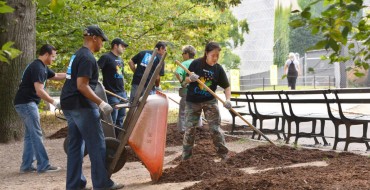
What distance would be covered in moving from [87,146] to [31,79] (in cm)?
242

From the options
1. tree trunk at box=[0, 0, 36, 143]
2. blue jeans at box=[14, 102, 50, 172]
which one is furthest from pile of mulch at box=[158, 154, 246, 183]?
tree trunk at box=[0, 0, 36, 143]

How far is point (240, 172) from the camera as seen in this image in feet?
25.7

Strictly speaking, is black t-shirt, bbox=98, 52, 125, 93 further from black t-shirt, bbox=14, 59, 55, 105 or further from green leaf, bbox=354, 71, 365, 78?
green leaf, bbox=354, 71, 365, 78

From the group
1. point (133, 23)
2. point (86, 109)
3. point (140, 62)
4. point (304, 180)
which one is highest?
point (133, 23)

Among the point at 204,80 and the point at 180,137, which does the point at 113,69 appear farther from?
the point at 180,137

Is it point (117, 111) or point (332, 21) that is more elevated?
point (332, 21)

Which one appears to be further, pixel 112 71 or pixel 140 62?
pixel 140 62

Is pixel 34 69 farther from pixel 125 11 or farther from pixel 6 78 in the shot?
pixel 125 11

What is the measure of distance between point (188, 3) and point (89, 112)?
571 inches

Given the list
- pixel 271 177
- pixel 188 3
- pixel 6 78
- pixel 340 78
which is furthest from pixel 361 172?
pixel 340 78

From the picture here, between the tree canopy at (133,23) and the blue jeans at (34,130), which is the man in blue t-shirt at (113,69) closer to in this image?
the blue jeans at (34,130)

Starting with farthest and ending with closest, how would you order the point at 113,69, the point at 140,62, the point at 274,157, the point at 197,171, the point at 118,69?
1. the point at 140,62
2. the point at 118,69
3. the point at 113,69
4. the point at 274,157
5. the point at 197,171

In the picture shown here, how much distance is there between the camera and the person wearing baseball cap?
7047 mm

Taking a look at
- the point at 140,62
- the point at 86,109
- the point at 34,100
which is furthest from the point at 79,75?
the point at 140,62
